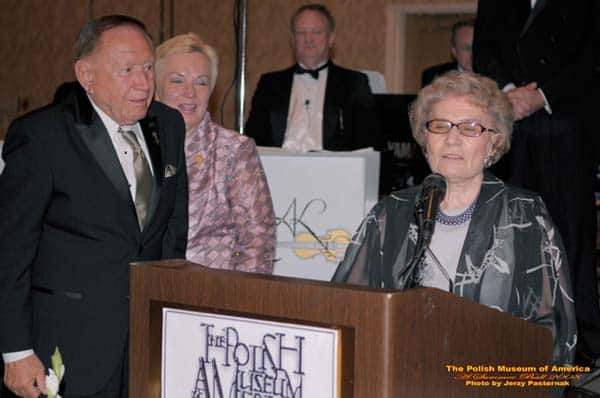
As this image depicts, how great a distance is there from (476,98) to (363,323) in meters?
1.15

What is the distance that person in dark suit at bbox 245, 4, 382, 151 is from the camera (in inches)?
200

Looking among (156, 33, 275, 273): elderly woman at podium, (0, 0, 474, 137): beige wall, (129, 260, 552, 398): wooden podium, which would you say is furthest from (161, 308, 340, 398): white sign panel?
(0, 0, 474, 137): beige wall

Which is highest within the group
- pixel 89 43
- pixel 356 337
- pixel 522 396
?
pixel 89 43

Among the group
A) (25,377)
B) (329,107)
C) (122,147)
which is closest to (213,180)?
(122,147)

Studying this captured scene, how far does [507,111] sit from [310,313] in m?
1.22

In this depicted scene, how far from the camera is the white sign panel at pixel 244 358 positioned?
1463 mm

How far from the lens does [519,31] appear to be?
3693 millimetres

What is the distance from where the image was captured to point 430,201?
1844mm

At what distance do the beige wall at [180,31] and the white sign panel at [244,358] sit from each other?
6644mm

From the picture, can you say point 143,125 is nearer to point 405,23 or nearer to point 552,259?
point 552,259

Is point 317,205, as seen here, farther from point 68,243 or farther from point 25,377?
point 25,377

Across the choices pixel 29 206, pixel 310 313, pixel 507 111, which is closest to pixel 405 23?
pixel 507 111

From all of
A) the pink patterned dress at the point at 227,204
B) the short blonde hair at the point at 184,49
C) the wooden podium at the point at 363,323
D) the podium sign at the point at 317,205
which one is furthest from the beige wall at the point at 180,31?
the wooden podium at the point at 363,323

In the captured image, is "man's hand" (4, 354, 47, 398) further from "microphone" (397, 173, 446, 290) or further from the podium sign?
the podium sign
